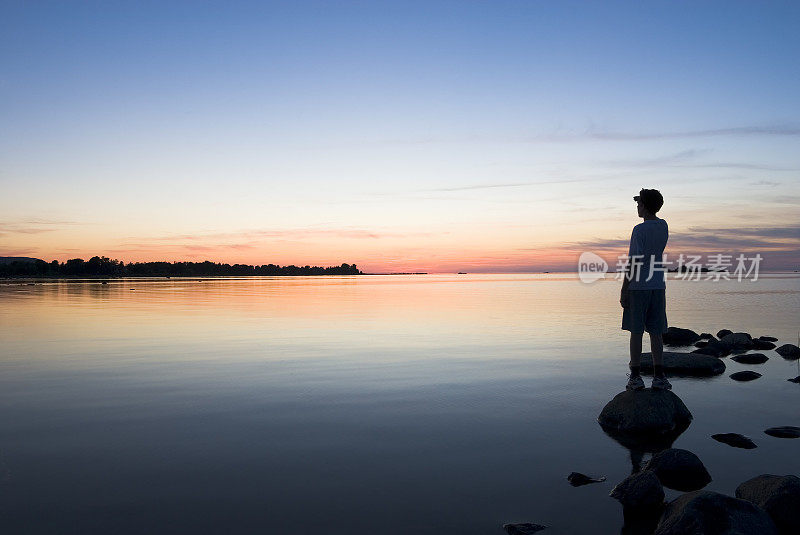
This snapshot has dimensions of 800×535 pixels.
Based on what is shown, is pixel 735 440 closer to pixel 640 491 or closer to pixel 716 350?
pixel 640 491

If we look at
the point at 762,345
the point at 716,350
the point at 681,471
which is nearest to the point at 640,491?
the point at 681,471

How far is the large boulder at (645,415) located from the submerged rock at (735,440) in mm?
651

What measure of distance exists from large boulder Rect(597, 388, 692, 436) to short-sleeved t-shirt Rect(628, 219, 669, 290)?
6.34ft

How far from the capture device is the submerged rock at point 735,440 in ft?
28.6

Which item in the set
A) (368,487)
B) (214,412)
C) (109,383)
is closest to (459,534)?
(368,487)

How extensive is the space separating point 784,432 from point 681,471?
336 cm

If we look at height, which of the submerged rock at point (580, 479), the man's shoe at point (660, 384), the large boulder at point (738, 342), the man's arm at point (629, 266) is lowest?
the submerged rock at point (580, 479)

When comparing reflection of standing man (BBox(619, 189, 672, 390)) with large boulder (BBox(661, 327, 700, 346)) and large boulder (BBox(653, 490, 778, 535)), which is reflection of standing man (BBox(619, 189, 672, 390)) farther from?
large boulder (BBox(661, 327, 700, 346))

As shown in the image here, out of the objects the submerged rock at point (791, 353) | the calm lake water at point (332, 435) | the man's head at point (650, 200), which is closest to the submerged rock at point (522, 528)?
the calm lake water at point (332, 435)

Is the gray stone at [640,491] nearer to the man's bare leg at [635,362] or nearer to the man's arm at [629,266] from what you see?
the man's bare leg at [635,362]

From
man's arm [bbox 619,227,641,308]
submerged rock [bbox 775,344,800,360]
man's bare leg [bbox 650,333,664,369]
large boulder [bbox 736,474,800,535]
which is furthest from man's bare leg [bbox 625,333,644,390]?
submerged rock [bbox 775,344,800,360]

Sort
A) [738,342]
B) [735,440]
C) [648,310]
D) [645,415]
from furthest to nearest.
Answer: [738,342] → [648,310] → [645,415] → [735,440]

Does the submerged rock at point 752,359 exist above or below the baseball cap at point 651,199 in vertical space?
below

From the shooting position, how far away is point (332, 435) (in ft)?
30.0
